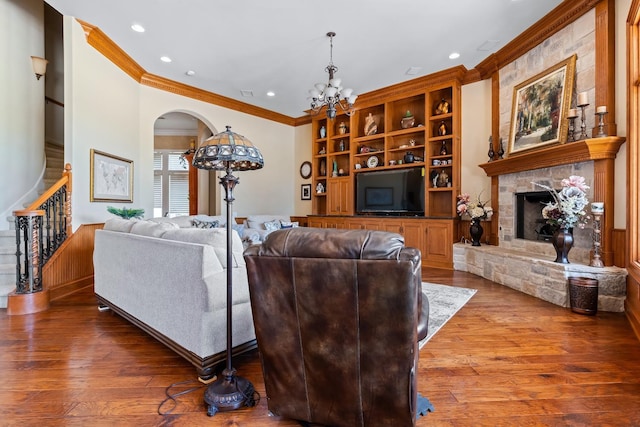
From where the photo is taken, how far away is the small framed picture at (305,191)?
7431 mm

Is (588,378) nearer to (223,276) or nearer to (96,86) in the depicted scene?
(223,276)

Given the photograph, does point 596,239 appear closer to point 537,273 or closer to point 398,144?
point 537,273

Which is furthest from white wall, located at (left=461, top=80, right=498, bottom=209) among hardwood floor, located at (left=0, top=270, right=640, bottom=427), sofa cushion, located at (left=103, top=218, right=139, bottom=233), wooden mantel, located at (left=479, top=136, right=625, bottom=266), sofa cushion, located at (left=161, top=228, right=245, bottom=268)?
sofa cushion, located at (left=103, top=218, right=139, bottom=233)

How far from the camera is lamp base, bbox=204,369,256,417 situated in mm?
1550

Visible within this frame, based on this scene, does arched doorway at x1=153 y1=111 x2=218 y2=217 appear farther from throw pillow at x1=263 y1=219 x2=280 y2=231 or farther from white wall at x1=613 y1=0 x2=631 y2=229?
white wall at x1=613 y1=0 x2=631 y2=229

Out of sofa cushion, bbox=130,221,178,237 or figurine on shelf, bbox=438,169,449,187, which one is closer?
A: sofa cushion, bbox=130,221,178,237

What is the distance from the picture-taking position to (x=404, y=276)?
1.07 meters

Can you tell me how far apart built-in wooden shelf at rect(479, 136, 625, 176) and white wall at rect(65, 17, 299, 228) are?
454 cm

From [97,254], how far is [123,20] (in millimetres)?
2846

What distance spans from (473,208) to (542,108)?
1593 millimetres

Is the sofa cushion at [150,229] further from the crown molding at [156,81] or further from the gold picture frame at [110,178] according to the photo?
the crown molding at [156,81]

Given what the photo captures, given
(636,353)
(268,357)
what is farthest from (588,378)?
(268,357)

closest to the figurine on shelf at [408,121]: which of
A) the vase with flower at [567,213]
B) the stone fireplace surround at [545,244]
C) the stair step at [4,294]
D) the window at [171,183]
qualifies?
the stone fireplace surround at [545,244]

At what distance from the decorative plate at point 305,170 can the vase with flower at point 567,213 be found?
196 inches
